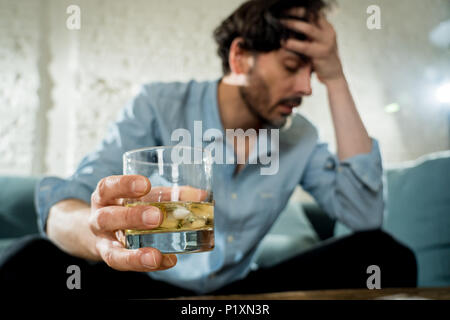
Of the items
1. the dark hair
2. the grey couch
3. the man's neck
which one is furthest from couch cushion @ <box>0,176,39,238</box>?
the dark hair

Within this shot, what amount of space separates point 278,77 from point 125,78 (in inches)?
11.0

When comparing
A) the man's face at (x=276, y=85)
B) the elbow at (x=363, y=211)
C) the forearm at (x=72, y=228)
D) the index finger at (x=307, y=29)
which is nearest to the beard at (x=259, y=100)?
the man's face at (x=276, y=85)

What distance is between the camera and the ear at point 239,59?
0.59 meters

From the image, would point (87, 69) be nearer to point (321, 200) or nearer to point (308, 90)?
point (308, 90)

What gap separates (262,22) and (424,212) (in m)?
0.62

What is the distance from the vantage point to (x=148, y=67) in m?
0.63

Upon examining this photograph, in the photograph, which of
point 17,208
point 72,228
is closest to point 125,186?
point 72,228

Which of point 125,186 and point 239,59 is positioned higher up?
point 239,59

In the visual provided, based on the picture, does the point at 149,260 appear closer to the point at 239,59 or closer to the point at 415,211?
the point at 239,59

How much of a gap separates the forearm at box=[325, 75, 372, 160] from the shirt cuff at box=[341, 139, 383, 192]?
0.03 feet

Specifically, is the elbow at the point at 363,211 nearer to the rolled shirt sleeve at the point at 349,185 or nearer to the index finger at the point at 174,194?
the rolled shirt sleeve at the point at 349,185

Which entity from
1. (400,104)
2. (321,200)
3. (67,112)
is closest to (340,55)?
(400,104)

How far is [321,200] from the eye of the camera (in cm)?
81

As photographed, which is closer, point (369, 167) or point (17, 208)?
point (369, 167)
